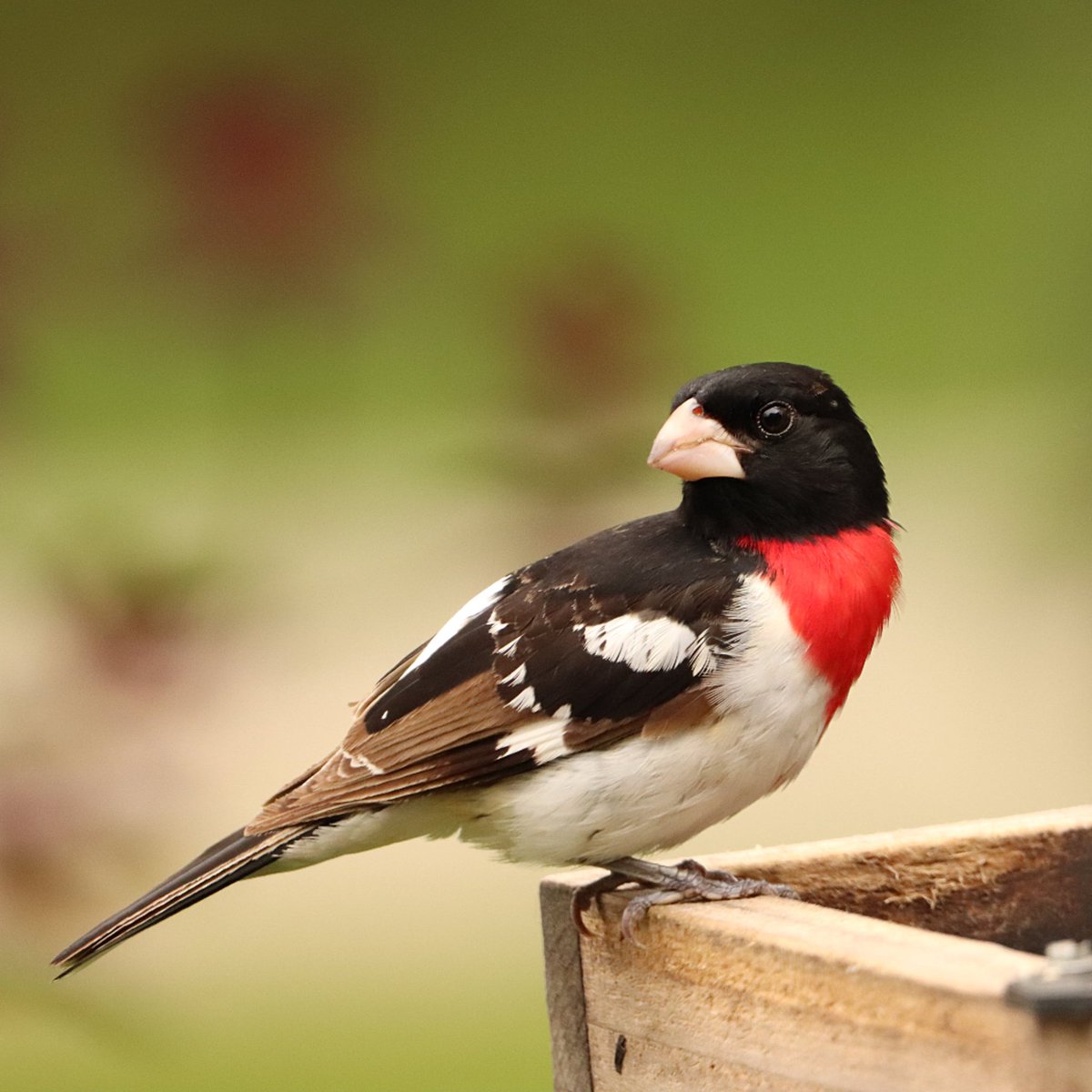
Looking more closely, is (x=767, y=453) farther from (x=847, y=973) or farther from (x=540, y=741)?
(x=847, y=973)

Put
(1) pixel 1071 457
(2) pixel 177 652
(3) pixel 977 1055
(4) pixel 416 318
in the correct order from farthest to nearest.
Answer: (4) pixel 416 318, (1) pixel 1071 457, (2) pixel 177 652, (3) pixel 977 1055

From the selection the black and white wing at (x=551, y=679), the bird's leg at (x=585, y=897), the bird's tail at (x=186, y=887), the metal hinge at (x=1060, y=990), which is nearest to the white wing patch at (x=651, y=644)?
the black and white wing at (x=551, y=679)

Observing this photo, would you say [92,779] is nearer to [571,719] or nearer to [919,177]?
[571,719]

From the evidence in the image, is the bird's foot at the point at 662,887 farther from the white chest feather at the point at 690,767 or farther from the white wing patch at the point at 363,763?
the white wing patch at the point at 363,763

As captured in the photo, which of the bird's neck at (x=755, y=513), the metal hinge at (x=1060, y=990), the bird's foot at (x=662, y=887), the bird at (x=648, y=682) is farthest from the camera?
the bird's neck at (x=755, y=513)

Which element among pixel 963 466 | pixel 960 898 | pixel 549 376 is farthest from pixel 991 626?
pixel 549 376

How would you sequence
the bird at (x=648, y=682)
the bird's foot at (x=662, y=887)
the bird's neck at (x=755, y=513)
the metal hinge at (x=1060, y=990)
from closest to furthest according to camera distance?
the metal hinge at (x=1060, y=990) < the bird's foot at (x=662, y=887) < the bird at (x=648, y=682) < the bird's neck at (x=755, y=513)

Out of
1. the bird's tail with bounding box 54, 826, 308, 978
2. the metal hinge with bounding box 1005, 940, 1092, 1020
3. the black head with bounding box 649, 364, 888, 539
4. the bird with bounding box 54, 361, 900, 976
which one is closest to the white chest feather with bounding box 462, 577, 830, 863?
the bird with bounding box 54, 361, 900, 976
